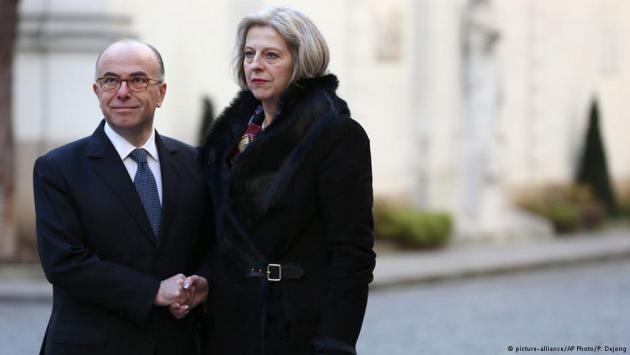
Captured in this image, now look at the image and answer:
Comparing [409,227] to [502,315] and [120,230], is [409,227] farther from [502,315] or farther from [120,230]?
[120,230]

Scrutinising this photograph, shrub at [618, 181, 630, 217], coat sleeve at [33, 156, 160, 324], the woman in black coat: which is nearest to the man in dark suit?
coat sleeve at [33, 156, 160, 324]

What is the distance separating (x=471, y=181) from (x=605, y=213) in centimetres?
399

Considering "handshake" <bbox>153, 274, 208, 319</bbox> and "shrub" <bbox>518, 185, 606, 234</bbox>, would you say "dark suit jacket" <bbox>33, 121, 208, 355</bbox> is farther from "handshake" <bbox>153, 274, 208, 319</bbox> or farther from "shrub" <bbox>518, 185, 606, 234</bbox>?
"shrub" <bbox>518, 185, 606, 234</bbox>

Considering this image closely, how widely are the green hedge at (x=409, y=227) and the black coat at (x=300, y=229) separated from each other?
13.5 meters

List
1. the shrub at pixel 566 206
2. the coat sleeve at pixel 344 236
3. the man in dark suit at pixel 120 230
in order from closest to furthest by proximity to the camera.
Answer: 1. the coat sleeve at pixel 344 236
2. the man in dark suit at pixel 120 230
3. the shrub at pixel 566 206

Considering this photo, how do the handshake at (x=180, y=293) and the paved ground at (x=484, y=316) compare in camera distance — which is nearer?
the handshake at (x=180, y=293)

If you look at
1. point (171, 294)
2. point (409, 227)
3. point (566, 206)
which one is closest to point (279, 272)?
point (171, 294)

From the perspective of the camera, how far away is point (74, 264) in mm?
4191

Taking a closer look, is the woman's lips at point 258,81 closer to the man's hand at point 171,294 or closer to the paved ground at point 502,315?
the man's hand at point 171,294

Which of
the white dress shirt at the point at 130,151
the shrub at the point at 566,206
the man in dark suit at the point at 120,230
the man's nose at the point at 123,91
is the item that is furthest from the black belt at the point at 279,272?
the shrub at the point at 566,206

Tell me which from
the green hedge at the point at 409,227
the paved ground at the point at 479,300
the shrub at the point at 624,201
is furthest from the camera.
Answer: the shrub at the point at 624,201

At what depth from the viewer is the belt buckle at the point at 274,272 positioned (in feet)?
14.0

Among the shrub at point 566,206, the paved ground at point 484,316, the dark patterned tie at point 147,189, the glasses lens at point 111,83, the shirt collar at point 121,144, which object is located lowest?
the shrub at point 566,206

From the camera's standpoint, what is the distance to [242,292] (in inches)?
171
